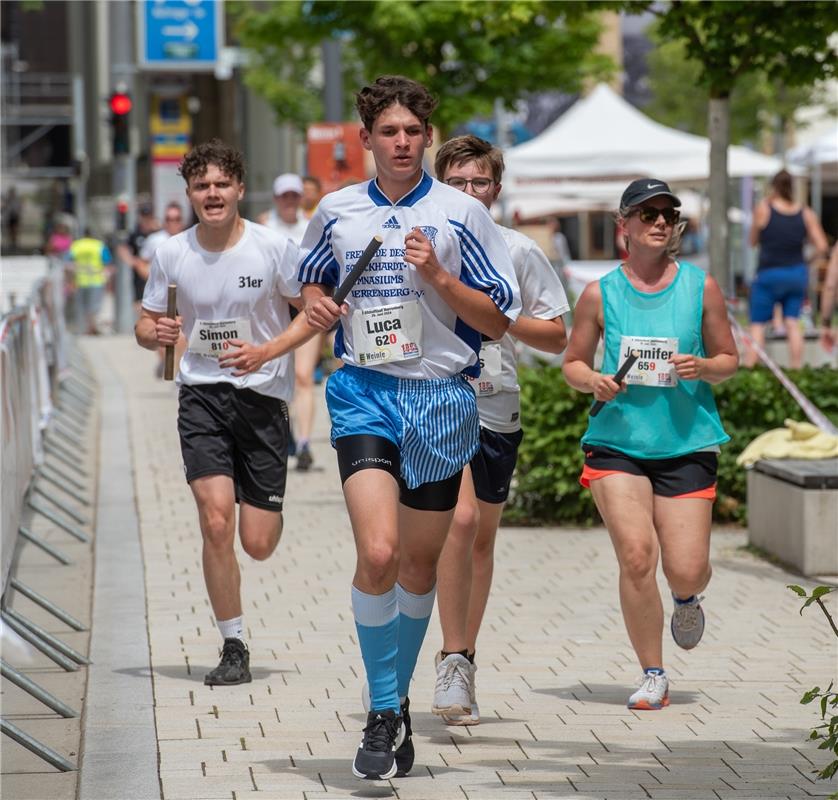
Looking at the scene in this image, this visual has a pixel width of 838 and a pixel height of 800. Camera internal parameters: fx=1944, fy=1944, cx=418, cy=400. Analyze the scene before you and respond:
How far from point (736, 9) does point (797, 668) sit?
5.45m

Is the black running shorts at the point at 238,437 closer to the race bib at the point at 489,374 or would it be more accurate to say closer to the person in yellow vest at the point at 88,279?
the race bib at the point at 489,374

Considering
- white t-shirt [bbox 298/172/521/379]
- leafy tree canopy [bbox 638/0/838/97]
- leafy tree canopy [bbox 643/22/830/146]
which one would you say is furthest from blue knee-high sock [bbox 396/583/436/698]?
leafy tree canopy [bbox 643/22/830/146]

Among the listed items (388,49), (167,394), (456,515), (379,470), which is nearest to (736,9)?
(456,515)

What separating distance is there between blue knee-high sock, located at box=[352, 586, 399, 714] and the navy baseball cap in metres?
1.72

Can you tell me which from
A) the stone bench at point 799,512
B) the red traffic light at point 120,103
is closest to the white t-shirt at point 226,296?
the stone bench at point 799,512

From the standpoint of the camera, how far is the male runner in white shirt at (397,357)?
539cm

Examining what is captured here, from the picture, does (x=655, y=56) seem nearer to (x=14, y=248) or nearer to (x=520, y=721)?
(x=14, y=248)

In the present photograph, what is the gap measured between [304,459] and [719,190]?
3.35 metres

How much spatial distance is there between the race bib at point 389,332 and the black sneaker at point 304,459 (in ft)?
25.2

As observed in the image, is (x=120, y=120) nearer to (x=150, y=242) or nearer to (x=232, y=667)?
(x=150, y=242)

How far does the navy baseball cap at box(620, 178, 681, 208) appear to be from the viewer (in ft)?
20.9

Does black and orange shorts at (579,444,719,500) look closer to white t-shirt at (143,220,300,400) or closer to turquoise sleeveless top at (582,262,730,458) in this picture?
turquoise sleeveless top at (582,262,730,458)

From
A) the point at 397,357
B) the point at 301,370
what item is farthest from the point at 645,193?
the point at 301,370

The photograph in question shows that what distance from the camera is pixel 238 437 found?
7133 millimetres
